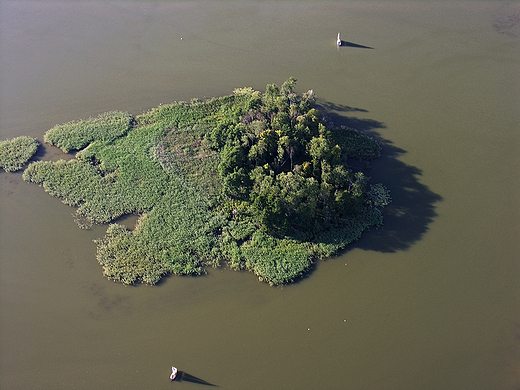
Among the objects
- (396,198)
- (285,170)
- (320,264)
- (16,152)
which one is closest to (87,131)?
Answer: (16,152)

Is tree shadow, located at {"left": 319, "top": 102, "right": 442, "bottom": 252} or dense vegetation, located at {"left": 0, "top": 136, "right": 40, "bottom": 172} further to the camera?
dense vegetation, located at {"left": 0, "top": 136, "right": 40, "bottom": 172}

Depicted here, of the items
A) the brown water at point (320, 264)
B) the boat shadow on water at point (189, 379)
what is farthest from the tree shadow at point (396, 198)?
the boat shadow on water at point (189, 379)

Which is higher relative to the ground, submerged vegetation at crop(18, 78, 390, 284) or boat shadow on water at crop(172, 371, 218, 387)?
submerged vegetation at crop(18, 78, 390, 284)

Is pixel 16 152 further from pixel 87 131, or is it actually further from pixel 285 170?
pixel 285 170

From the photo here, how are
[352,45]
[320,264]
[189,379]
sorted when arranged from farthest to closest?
1. [352,45]
2. [320,264]
3. [189,379]

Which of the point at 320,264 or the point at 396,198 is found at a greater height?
the point at 396,198

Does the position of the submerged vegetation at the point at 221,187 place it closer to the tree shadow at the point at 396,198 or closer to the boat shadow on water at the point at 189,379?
the tree shadow at the point at 396,198

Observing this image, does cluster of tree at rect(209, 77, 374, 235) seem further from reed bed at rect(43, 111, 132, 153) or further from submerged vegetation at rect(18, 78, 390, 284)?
reed bed at rect(43, 111, 132, 153)

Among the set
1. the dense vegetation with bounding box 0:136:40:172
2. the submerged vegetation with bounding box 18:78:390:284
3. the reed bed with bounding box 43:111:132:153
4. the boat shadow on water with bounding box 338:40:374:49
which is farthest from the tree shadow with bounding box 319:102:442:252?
the dense vegetation with bounding box 0:136:40:172
